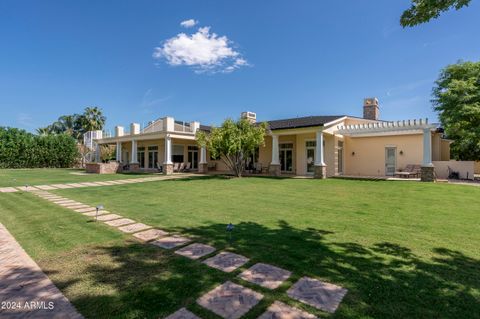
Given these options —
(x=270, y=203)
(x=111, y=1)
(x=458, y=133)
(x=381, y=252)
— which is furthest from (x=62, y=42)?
(x=458, y=133)

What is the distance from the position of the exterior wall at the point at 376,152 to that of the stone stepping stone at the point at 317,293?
17108 millimetres

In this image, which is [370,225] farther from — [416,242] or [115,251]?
[115,251]

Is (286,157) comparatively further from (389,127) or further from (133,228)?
(133,228)

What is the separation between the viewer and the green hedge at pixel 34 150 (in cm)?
2567

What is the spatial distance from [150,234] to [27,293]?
2.10 meters

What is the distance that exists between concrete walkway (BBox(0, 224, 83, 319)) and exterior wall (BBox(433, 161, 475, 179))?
2028cm

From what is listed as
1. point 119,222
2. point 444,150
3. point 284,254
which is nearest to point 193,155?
point 119,222

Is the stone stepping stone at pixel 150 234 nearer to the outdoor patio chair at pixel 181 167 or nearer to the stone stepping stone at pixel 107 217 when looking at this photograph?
the stone stepping stone at pixel 107 217

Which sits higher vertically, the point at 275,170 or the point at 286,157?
the point at 286,157

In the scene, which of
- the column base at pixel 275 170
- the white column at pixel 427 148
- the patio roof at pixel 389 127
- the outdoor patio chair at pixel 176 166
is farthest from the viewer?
the outdoor patio chair at pixel 176 166

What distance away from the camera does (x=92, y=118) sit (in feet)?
136

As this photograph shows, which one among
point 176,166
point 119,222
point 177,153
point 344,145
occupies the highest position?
point 344,145

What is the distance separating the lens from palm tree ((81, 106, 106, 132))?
134 ft

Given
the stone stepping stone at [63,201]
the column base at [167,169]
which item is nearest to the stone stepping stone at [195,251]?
the stone stepping stone at [63,201]
